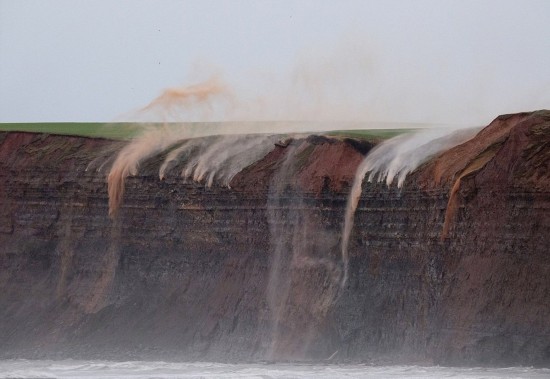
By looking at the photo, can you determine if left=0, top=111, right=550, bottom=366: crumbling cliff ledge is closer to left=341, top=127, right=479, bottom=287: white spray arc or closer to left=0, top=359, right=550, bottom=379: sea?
left=341, top=127, right=479, bottom=287: white spray arc

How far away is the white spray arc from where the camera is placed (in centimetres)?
3847

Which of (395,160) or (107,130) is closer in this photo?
(395,160)

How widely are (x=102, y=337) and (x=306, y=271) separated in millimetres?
7263

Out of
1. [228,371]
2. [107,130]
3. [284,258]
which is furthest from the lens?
[107,130]

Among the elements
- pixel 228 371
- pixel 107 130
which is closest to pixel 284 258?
pixel 228 371

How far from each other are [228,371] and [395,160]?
23.3ft

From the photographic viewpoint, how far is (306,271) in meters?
40.3

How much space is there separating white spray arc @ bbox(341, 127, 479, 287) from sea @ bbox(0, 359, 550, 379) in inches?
149

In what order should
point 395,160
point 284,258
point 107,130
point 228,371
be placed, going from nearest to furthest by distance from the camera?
point 228,371, point 395,160, point 284,258, point 107,130

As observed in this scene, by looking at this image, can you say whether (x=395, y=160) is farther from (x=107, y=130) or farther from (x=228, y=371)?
(x=107, y=130)

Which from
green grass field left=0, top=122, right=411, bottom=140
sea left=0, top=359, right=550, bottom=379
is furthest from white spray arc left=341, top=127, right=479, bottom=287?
sea left=0, top=359, right=550, bottom=379

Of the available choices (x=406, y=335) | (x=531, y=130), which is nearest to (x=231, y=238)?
(x=406, y=335)

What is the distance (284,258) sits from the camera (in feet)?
A: 135

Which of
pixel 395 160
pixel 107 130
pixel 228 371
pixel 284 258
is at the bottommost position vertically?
pixel 228 371
